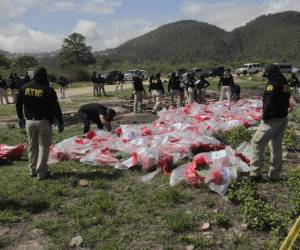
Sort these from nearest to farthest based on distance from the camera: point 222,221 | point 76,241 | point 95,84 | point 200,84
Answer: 1. point 76,241
2. point 222,221
3. point 200,84
4. point 95,84

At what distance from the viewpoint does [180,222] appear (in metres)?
5.20

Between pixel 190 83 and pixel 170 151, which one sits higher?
pixel 190 83

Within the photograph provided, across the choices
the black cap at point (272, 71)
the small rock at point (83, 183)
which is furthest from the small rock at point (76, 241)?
the black cap at point (272, 71)

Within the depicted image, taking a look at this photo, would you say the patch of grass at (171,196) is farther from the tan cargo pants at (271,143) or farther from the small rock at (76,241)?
the small rock at (76,241)

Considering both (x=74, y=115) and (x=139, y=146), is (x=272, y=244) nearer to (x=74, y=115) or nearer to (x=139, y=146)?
(x=139, y=146)

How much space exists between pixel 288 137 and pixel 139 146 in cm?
334

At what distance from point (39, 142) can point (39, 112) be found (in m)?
0.50

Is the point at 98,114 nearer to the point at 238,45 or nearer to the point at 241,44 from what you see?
the point at 238,45

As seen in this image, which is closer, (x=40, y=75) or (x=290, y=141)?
(x=40, y=75)

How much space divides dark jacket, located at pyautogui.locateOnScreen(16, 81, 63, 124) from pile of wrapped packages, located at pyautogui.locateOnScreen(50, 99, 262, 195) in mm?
1381

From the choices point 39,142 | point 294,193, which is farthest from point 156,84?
point 294,193

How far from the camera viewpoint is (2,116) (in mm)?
17109

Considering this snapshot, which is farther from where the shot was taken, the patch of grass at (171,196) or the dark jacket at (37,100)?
the dark jacket at (37,100)

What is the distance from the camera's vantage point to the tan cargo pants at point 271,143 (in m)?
6.54
